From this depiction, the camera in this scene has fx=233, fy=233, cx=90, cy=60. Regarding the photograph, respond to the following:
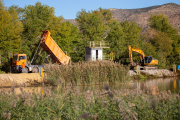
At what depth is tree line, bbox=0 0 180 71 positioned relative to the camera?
3312 cm

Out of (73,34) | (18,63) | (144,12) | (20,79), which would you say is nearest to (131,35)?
(73,34)

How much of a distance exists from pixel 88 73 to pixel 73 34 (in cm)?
2808

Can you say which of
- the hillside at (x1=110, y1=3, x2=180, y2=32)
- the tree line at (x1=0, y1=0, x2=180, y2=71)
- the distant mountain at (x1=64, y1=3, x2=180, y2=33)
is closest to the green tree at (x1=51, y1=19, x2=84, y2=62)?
the tree line at (x1=0, y1=0, x2=180, y2=71)

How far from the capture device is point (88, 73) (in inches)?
806

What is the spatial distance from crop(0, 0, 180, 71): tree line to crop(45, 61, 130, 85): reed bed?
8.48m

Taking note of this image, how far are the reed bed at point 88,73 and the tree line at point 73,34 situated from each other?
8.48m

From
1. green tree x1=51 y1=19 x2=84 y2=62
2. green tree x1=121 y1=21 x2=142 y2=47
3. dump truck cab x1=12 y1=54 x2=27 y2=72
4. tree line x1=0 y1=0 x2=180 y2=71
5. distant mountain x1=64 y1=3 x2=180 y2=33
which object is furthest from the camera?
distant mountain x1=64 y1=3 x2=180 y2=33

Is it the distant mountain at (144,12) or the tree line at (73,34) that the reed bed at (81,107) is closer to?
the tree line at (73,34)

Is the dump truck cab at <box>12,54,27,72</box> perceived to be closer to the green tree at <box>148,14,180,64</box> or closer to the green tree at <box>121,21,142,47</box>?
the green tree at <box>121,21,142,47</box>

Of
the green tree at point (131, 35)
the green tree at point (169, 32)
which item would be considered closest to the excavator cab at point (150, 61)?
the green tree at point (131, 35)

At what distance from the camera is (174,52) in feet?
191

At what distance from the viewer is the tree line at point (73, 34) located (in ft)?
109

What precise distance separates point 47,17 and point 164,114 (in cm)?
3634

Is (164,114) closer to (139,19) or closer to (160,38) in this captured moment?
(160,38)
